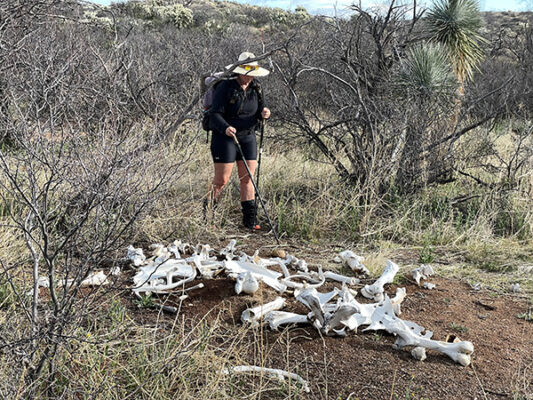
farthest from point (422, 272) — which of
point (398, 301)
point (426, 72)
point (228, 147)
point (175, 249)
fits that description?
point (426, 72)

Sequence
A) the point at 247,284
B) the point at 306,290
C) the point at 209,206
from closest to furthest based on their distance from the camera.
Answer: the point at 306,290 → the point at 247,284 → the point at 209,206

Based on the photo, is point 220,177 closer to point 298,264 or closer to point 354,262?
point 298,264

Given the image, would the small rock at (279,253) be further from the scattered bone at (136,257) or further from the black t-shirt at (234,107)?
the black t-shirt at (234,107)

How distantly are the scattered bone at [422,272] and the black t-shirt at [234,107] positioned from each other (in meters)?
2.31

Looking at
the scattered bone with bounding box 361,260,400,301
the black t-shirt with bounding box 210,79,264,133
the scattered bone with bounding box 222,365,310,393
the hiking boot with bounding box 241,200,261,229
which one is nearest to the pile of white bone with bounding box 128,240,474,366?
the scattered bone with bounding box 361,260,400,301

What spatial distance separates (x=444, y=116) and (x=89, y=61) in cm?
580

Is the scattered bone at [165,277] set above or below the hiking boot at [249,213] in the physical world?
above

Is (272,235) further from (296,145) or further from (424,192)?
(296,145)

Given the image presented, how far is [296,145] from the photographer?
998 centimetres

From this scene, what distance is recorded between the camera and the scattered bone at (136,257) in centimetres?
466

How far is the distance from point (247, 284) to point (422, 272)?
1.62 metres

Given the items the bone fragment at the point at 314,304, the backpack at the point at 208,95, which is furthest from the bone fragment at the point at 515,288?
the backpack at the point at 208,95

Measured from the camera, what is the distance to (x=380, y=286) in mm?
4188

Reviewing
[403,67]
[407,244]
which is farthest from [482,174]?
[407,244]
